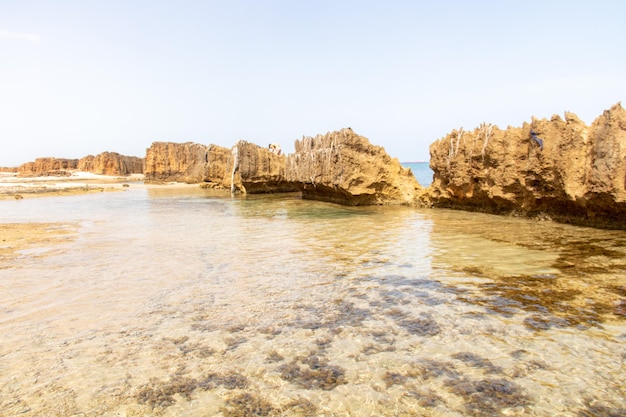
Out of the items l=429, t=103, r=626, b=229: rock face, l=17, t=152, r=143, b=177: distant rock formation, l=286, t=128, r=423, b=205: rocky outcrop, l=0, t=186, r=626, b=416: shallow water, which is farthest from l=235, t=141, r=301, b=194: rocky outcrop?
l=17, t=152, r=143, b=177: distant rock formation

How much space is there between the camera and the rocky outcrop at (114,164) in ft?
188

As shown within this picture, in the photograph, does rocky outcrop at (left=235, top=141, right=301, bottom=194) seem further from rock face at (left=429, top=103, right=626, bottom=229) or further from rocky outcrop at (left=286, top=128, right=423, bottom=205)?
rock face at (left=429, top=103, right=626, bottom=229)

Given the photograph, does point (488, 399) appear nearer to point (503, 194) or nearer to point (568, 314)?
point (568, 314)

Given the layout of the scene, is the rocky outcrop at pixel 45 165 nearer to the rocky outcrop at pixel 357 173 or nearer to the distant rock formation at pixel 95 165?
the distant rock formation at pixel 95 165

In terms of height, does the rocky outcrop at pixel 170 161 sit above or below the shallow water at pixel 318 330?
above

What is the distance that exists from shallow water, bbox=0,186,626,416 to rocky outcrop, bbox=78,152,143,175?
5589 cm

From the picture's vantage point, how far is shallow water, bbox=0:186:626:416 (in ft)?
7.75

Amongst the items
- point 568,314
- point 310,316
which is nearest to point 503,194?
point 568,314

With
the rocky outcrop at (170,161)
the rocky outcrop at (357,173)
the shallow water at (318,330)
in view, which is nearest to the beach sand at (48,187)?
the rocky outcrop at (170,161)

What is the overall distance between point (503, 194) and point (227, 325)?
8868mm

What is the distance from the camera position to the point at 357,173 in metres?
14.2

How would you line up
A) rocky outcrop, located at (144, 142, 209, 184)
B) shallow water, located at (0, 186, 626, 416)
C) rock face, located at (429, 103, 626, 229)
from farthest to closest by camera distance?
rocky outcrop, located at (144, 142, 209, 184), rock face, located at (429, 103, 626, 229), shallow water, located at (0, 186, 626, 416)

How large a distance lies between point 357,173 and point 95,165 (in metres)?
55.8

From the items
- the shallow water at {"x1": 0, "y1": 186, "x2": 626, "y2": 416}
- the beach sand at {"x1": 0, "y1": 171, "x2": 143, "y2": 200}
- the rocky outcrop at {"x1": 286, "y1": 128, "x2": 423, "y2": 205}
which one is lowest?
the shallow water at {"x1": 0, "y1": 186, "x2": 626, "y2": 416}
